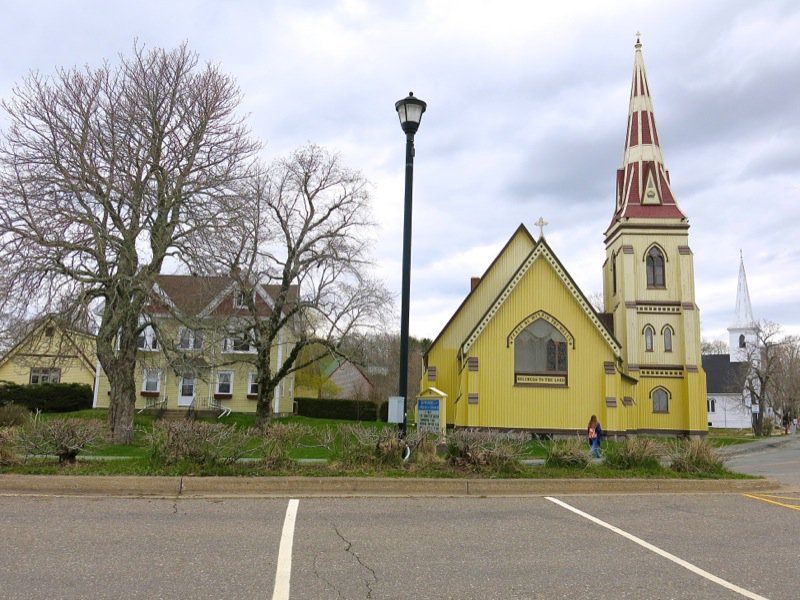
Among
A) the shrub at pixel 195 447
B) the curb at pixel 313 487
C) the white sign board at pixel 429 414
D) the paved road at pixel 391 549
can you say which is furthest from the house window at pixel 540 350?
the shrub at pixel 195 447

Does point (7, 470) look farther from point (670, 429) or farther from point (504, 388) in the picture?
point (670, 429)

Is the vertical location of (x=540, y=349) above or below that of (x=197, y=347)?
above

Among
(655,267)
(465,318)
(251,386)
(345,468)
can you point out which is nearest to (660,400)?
(655,267)

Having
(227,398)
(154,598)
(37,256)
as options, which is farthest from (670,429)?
(154,598)

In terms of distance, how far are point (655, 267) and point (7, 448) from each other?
105ft

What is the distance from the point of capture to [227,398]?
40.3 metres

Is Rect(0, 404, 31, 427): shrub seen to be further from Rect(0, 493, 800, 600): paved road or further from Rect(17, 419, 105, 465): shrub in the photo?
Rect(0, 493, 800, 600): paved road

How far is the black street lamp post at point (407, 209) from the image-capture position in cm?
1186

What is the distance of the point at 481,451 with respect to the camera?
38.0 ft

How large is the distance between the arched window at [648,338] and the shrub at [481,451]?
23.9m

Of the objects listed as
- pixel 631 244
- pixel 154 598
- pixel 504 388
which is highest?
pixel 631 244

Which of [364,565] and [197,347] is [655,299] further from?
[364,565]

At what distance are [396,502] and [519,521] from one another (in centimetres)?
206

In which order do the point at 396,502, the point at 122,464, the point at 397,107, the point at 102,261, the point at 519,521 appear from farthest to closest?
the point at 102,261 → the point at 397,107 → the point at 122,464 → the point at 396,502 → the point at 519,521
